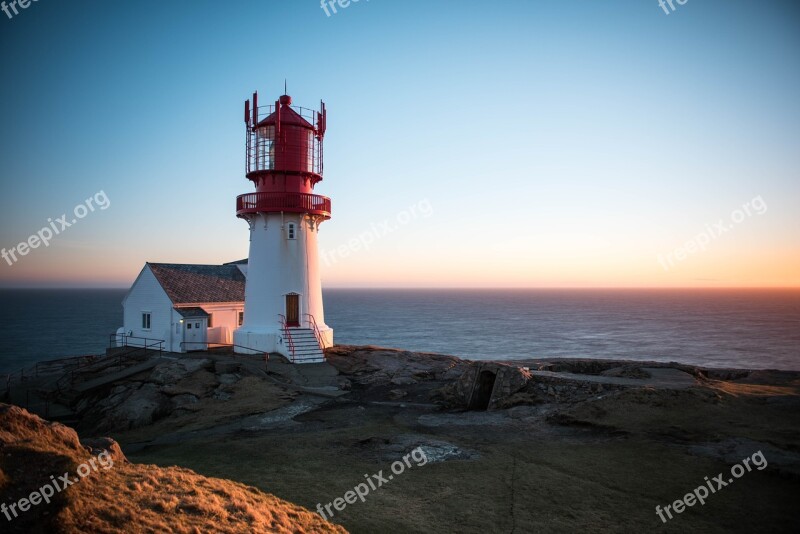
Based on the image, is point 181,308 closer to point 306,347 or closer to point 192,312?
point 192,312

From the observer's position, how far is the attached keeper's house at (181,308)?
30.7m

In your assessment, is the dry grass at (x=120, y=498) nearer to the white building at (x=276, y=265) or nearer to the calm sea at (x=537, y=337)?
the white building at (x=276, y=265)

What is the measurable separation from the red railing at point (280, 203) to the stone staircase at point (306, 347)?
23.4 feet

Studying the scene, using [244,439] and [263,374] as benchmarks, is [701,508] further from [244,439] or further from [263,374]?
[263,374]

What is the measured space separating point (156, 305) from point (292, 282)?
8.86 meters

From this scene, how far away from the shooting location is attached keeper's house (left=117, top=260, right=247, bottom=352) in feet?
101

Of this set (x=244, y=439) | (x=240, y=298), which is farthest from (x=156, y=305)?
(x=244, y=439)

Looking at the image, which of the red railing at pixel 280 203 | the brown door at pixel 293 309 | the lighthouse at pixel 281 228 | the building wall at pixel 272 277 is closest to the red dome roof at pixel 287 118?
the lighthouse at pixel 281 228

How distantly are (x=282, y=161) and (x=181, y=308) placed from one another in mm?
10819

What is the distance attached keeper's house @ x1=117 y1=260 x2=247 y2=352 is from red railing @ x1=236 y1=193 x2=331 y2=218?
6.30 m

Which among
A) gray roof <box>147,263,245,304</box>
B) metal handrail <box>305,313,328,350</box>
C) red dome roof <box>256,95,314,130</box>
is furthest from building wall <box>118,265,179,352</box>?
red dome roof <box>256,95,314,130</box>

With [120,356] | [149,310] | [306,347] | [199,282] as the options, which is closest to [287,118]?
[199,282]

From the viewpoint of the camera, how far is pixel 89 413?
22.9 m

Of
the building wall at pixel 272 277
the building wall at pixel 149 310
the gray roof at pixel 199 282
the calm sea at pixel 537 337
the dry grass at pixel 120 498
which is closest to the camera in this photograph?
the dry grass at pixel 120 498
